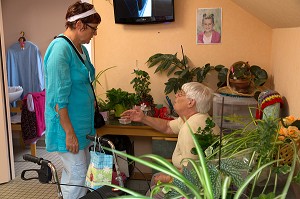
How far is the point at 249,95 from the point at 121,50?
1.29 metres

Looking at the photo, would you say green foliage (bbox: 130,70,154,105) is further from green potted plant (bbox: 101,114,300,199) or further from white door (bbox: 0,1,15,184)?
green potted plant (bbox: 101,114,300,199)

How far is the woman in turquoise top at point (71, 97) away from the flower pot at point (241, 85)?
1.11 meters

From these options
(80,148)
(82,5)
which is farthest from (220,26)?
(80,148)

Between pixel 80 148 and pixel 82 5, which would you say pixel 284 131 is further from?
pixel 82 5

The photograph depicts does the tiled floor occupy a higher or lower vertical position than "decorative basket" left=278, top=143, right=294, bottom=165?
lower

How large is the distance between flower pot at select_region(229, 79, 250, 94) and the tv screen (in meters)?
0.83

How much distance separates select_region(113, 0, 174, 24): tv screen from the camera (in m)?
2.81

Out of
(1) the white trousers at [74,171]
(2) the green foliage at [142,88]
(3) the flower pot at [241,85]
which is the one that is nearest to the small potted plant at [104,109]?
(2) the green foliage at [142,88]

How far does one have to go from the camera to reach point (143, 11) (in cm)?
287

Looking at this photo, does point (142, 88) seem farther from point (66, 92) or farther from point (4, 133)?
point (4, 133)

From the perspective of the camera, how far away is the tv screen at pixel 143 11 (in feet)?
9.21

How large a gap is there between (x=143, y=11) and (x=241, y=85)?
1.11 meters

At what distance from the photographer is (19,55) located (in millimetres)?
4117

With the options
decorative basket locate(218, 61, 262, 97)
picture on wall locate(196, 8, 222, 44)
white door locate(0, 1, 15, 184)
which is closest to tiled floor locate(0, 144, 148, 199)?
white door locate(0, 1, 15, 184)
